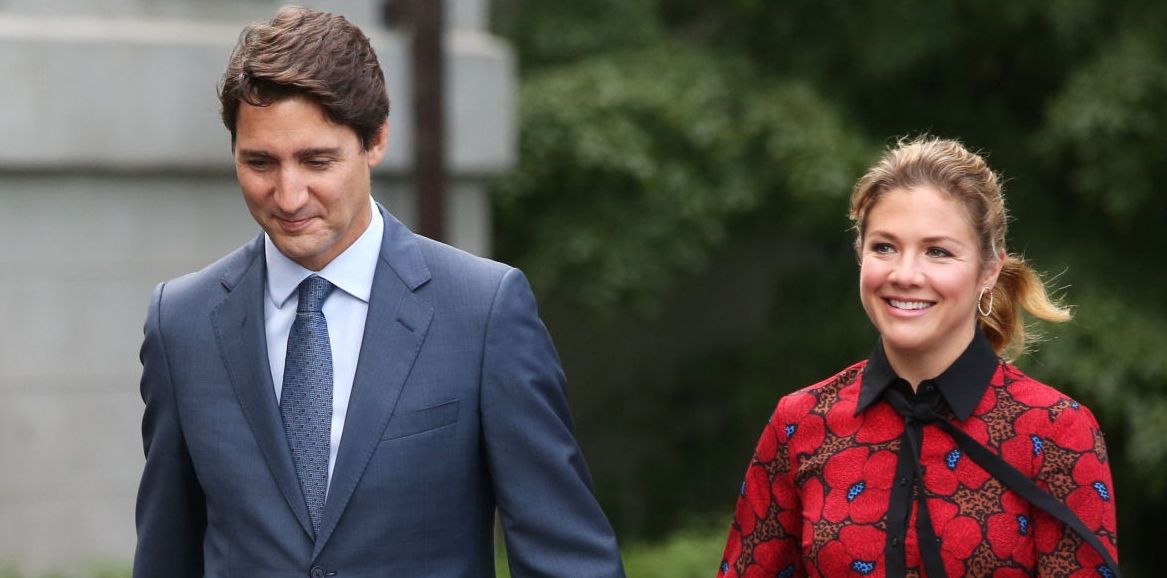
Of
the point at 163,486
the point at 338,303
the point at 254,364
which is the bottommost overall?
the point at 163,486

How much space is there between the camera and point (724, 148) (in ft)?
33.4

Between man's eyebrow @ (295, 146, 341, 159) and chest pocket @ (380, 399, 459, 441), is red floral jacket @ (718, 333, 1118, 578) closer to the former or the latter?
chest pocket @ (380, 399, 459, 441)

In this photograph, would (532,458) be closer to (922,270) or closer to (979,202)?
(922,270)

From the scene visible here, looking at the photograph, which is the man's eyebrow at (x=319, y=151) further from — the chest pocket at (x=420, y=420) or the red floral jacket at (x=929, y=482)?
the red floral jacket at (x=929, y=482)

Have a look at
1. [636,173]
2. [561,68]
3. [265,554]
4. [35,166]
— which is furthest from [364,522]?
[561,68]

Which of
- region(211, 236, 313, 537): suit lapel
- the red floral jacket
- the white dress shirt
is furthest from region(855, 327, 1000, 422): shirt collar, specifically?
region(211, 236, 313, 537): suit lapel

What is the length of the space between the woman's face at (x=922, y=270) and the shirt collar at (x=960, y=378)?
0.05 meters

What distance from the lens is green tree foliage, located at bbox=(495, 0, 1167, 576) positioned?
9867mm

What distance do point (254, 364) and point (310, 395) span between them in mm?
129

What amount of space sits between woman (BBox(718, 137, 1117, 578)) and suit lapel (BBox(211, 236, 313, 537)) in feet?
3.04

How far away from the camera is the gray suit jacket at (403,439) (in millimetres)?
3021

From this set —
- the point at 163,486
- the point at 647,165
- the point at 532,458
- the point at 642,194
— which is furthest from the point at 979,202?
the point at 642,194

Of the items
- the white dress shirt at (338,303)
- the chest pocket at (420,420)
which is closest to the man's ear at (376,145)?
the white dress shirt at (338,303)

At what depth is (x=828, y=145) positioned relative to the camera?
1000 cm
